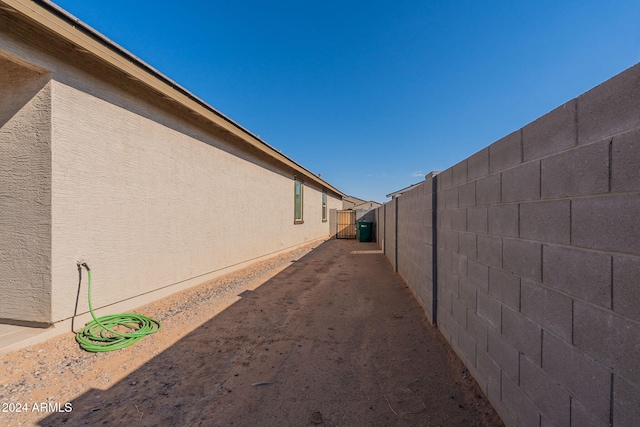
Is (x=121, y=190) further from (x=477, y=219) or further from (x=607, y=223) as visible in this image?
(x=607, y=223)

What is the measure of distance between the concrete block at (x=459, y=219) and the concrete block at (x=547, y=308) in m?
1.08

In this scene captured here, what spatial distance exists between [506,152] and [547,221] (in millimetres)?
666

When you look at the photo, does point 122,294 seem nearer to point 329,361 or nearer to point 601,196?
point 329,361

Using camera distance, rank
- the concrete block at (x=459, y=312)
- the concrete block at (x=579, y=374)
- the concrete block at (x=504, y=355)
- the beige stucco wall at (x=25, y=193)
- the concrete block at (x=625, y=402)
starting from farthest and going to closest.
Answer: the beige stucco wall at (x=25, y=193) → the concrete block at (x=459, y=312) → the concrete block at (x=504, y=355) → the concrete block at (x=579, y=374) → the concrete block at (x=625, y=402)

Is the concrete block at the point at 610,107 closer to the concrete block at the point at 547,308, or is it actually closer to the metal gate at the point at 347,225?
the concrete block at the point at 547,308

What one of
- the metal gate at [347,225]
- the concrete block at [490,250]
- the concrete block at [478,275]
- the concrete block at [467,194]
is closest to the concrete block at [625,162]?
the concrete block at [490,250]

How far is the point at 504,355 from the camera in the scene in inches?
74.6

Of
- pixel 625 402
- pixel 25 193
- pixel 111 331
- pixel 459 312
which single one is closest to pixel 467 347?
pixel 459 312

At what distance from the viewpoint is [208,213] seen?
19.8 ft

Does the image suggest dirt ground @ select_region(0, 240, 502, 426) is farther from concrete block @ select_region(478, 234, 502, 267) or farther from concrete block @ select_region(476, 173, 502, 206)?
concrete block @ select_region(476, 173, 502, 206)

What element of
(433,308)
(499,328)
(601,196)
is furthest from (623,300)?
(433,308)

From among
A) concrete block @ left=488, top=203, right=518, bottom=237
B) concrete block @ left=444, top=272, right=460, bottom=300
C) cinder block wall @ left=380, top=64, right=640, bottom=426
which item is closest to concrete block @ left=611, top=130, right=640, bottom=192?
cinder block wall @ left=380, top=64, right=640, bottom=426

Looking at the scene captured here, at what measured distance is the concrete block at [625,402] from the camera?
39.1 inches

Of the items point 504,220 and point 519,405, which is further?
point 504,220
